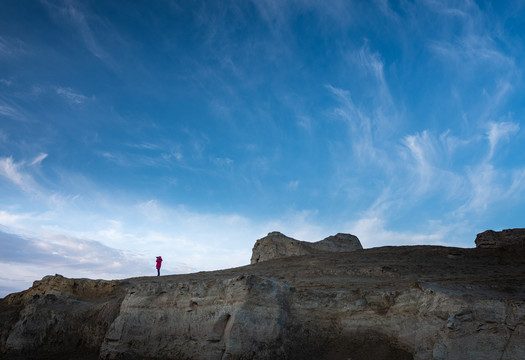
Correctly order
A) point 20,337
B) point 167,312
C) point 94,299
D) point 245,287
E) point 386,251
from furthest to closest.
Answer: point 386,251
point 94,299
point 20,337
point 167,312
point 245,287

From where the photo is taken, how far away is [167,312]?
15.3m

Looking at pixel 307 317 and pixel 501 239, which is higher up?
pixel 501 239

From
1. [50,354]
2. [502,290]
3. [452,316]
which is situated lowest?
[50,354]

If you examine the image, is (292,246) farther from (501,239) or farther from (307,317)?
(307,317)

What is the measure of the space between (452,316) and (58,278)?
22661 mm

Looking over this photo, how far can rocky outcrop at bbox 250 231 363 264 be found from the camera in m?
34.0

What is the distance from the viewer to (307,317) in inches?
532

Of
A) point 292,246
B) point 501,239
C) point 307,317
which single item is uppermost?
point 292,246

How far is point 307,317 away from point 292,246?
2084 cm

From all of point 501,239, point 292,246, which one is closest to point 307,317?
point 501,239

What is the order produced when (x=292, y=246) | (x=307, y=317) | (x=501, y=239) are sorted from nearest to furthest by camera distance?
1. (x=307, y=317)
2. (x=501, y=239)
3. (x=292, y=246)

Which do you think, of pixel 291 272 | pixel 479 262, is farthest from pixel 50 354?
pixel 479 262

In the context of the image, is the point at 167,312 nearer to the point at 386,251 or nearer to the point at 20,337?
the point at 20,337

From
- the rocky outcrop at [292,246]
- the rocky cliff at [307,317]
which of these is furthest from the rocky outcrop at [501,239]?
the rocky outcrop at [292,246]
